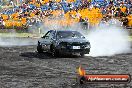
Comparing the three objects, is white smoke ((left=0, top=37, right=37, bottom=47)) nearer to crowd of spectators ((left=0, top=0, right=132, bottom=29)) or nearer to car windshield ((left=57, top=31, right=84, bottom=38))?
crowd of spectators ((left=0, top=0, right=132, bottom=29))

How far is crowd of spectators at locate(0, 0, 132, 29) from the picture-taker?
40.8m

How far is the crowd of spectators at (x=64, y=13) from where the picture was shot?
4084 cm

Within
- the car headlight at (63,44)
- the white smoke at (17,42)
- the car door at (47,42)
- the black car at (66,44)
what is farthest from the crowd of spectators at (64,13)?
the car headlight at (63,44)

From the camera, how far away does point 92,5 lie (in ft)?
146

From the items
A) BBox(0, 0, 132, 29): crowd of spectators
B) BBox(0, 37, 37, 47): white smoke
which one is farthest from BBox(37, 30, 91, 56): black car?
BBox(0, 0, 132, 29): crowd of spectators

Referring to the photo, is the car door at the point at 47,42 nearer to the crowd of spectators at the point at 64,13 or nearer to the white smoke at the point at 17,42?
the white smoke at the point at 17,42

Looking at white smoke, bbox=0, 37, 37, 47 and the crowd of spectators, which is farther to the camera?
the crowd of spectators

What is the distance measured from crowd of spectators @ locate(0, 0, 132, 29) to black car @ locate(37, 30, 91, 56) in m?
17.1

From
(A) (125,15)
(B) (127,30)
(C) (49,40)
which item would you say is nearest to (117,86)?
(C) (49,40)

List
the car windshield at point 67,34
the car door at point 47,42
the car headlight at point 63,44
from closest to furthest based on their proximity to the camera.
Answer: the car headlight at point 63,44
the car windshield at point 67,34
the car door at point 47,42

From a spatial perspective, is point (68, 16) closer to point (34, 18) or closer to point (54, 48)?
point (34, 18)

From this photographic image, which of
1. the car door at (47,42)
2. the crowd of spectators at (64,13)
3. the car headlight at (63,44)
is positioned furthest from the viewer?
→ the crowd of spectators at (64,13)

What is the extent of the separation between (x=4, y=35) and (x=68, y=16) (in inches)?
320

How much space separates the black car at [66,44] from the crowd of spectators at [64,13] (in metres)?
17.1
